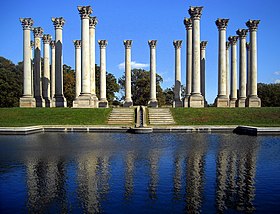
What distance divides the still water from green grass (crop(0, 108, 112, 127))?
21.8m

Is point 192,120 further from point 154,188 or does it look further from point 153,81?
point 154,188

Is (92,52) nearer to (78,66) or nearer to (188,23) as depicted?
(78,66)

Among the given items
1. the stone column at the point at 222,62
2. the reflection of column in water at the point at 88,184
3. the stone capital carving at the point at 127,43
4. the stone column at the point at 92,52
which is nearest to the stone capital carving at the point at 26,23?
the stone column at the point at 92,52

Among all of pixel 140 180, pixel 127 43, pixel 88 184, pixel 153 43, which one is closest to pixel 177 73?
pixel 153 43

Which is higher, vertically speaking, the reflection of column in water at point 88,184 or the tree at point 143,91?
the tree at point 143,91

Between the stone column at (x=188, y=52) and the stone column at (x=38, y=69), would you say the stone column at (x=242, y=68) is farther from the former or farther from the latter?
the stone column at (x=38, y=69)

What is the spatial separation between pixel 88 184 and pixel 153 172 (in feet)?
11.8

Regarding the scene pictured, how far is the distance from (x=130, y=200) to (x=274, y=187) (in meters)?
6.13

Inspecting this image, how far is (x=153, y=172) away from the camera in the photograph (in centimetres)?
1502

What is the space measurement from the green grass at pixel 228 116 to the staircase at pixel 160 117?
3.16ft

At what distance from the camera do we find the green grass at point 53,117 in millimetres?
43844

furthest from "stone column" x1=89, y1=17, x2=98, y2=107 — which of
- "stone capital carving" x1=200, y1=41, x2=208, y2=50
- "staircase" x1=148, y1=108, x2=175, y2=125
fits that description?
"stone capital carving" x1=200, y1=41, x2=208, y2=50

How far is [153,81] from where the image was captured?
7025 cm

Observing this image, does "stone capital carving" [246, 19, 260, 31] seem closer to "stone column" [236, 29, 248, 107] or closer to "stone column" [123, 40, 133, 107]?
"stone column" [236, 29, 248, 107]
